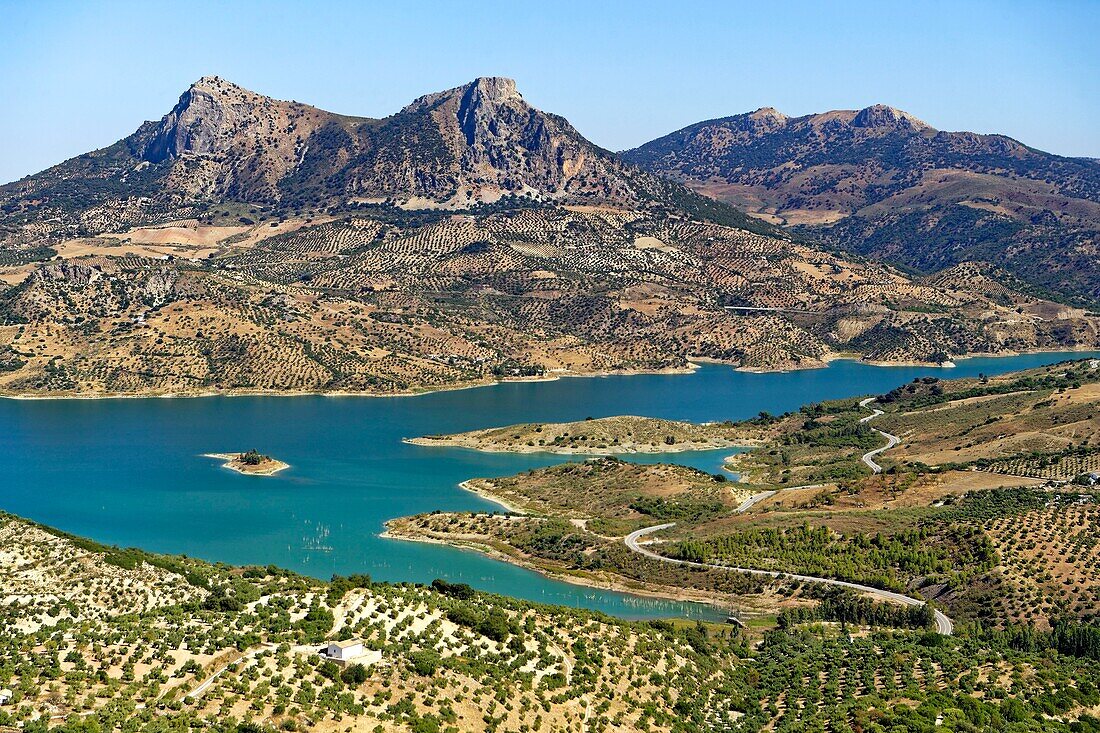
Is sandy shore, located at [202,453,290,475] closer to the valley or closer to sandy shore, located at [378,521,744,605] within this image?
the valley

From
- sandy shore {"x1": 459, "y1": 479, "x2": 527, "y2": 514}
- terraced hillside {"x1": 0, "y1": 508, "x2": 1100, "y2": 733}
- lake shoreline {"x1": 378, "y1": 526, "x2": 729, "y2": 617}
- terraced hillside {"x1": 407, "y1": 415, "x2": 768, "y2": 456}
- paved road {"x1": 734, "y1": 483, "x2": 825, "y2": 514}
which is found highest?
terraced hillside {"x1": 0, "y1": 508, "x2": 1100, "y2": 733}

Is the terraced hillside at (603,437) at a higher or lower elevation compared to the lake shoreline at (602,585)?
higher

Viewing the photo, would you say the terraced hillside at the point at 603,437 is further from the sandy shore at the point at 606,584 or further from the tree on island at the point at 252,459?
the sandy shore at the point at 606,584

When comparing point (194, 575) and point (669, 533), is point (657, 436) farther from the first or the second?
point (194, 575)

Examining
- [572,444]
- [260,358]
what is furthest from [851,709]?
[260,358]

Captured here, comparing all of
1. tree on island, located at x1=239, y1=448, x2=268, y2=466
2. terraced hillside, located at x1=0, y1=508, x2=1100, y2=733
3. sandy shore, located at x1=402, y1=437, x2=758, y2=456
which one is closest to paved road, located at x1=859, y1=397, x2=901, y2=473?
sandy shore, located at x1=402, y1=437, x2=758, y2=456

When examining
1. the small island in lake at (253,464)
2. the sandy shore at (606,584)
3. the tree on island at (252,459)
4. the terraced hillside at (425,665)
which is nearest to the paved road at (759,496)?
the sandy shore at (606,584)

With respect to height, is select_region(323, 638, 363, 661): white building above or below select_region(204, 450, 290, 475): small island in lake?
above

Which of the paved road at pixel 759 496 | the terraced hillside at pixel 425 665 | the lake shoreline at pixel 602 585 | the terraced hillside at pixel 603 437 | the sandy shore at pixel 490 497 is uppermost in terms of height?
the terraced hillside at pixel 425 665
